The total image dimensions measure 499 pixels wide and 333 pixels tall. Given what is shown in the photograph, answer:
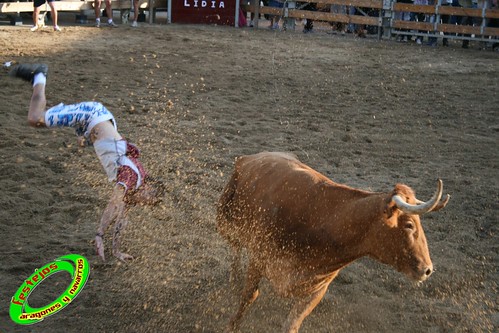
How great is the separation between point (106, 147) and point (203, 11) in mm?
13429

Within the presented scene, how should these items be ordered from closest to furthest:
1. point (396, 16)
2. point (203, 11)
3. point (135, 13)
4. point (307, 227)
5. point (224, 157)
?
1. point (307, 227)
2. point (224, 157)
3. point (135, 13)
4. point (396, 16)
5. point (203, 11)

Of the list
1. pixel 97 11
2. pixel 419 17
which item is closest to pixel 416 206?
pixel 97 11

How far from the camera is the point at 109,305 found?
5.29 metres

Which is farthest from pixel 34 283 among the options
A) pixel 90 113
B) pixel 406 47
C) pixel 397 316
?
pixel 406 47

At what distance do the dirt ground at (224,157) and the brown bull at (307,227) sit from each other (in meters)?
0.66

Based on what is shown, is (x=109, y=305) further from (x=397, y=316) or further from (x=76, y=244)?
(x=397, y=316)

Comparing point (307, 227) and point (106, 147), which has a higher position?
point (106, 147)

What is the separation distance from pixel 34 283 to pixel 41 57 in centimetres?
792

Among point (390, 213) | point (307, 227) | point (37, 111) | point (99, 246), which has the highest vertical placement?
point (37, 111)

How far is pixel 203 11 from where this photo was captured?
61.3 ft

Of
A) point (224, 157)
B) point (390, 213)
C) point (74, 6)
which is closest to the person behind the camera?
point (390, 213)

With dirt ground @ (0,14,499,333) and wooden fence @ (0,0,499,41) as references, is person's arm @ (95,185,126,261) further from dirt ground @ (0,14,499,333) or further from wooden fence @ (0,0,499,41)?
wooden fence @ (0,0,499,41)

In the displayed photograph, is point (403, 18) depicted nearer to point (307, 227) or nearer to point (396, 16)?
point (396, 16)

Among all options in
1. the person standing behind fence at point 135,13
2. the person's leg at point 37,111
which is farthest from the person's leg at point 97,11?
the person's leg at point 37,111
